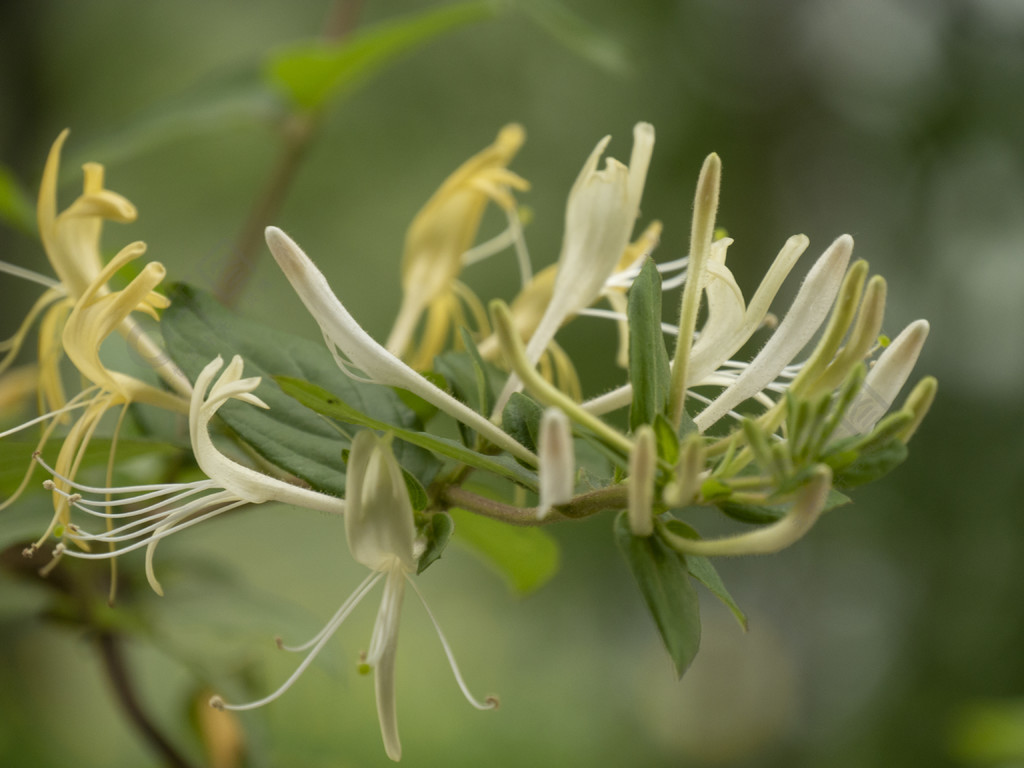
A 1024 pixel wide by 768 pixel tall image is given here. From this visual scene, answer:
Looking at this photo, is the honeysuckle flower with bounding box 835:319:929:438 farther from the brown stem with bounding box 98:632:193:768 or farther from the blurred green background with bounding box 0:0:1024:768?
the blurred green background with bounding box 0:0:1024:768

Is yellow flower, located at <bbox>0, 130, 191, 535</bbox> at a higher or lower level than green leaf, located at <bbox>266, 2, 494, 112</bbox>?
lower

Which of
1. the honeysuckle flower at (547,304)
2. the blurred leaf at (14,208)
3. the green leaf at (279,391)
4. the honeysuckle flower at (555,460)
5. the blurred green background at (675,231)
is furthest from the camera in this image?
the blurred green background at (675,231)

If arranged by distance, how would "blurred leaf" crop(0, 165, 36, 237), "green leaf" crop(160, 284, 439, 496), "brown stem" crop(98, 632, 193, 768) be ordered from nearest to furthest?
"green leaf" crop(160, 284, 439, 496) < "brown stem" crop(98, 632, 193, 768) < "blurred leaf" crop(0, 165, 36, 237)

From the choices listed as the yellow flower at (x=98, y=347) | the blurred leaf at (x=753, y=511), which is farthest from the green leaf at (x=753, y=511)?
the yellow flower at (x=98, y=347)

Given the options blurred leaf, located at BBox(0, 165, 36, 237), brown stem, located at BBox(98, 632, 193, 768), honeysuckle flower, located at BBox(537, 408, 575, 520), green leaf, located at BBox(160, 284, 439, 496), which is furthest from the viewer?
blurred leaf, located at BBox(0, 165, 36, 237)

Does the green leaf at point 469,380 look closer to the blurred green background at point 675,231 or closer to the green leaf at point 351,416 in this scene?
the green leaf at point 351,416

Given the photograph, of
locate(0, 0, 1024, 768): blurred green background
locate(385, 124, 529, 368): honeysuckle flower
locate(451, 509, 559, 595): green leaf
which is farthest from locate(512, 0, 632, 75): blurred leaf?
locate(0, 0, 1024, 768): blurred green background

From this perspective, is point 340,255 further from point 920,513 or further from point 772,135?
point 920,513

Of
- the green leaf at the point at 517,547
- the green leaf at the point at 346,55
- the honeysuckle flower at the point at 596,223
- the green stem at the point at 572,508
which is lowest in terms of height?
the green leaf at the point at 517,547

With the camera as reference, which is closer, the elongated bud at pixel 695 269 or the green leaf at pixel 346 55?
the elongated bud at pixel 695 269
